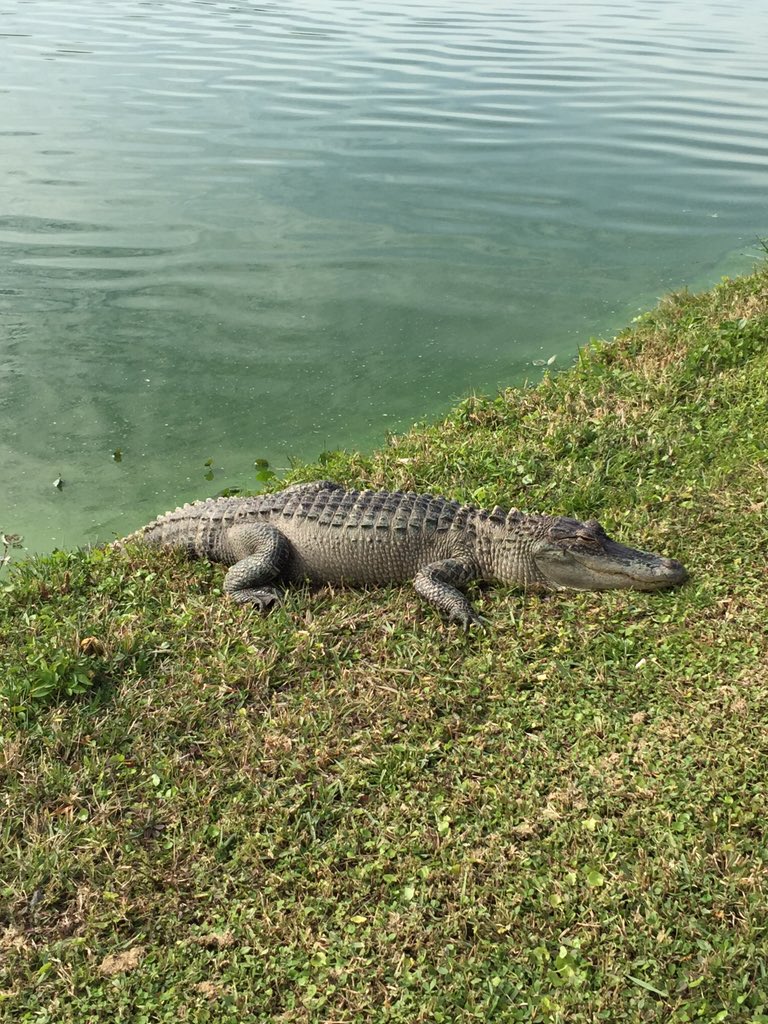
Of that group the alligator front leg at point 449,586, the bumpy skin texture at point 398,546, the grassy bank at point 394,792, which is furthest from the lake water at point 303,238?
the alligator front leg at point 449,586

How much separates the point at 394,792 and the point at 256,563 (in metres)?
1.90

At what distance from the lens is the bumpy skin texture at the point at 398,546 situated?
499cm

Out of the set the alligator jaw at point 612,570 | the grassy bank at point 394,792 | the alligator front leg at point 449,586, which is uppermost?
the alligator jaw at point 612,570

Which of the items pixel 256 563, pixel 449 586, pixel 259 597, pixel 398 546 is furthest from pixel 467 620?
pixel 256 563

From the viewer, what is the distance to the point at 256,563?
5.33 metres

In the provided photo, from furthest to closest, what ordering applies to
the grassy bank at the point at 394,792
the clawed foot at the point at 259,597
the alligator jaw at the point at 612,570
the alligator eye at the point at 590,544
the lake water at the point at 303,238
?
1. the lake water at the point at 303,238
2. the clawed foot at the point at 259,597
3. the alligator eye at the point at 590,544
4. the alligator jaw at the point at 612,570
5. the grassy bank at the point at 394,792

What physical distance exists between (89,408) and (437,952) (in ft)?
19.9

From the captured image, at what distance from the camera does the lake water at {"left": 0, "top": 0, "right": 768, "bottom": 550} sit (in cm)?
786

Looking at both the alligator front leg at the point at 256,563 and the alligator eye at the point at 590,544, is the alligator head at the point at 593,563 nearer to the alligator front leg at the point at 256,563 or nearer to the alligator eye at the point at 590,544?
the alligator eye at the point at 590,544

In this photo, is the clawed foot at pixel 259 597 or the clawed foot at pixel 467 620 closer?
the clawed foot at pixel 467 620

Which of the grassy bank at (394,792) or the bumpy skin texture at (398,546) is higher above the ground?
the bumpy skin texture at (398,546)

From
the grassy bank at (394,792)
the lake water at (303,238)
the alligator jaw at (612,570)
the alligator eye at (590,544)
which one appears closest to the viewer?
Result: the grassy bank at (394,792)

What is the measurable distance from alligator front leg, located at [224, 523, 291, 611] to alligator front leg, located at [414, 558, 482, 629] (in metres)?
0.82

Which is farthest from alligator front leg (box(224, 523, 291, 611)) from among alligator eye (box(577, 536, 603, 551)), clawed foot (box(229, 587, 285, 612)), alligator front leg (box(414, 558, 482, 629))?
alligator eye (box(577, 536, 603, 551))
